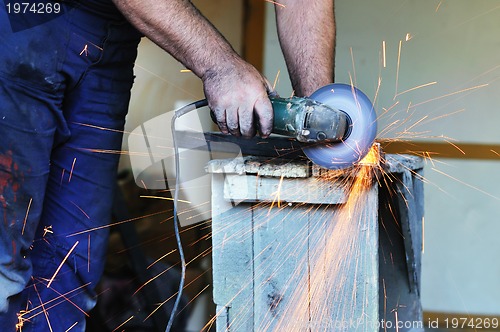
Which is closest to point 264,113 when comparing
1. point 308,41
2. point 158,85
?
point 308,41

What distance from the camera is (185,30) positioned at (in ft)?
5.30

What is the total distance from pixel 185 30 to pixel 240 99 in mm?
221

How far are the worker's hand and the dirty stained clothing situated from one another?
0.46 m

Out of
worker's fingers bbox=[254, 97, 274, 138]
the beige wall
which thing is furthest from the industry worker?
the beige wall

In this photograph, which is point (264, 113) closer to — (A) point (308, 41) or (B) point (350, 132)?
(B) point (350, 132)

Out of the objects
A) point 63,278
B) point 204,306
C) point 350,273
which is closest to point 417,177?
Result: point 350,273

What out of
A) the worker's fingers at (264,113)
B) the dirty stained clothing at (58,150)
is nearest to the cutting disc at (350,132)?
the worker's fingers at (264,113)

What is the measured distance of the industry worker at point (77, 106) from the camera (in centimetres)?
162

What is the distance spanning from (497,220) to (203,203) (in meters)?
1.27

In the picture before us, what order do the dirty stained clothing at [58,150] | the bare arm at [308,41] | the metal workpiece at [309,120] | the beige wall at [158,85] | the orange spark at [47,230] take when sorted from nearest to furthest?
the metal workpiece at [309,120], the dirty stained clothing at [58,150], the bare arm at [308,41], the orange spark at [47,230], the beige wall at [158,85]

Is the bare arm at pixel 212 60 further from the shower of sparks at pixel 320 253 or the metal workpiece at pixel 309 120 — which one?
the shower of sparks at pixel 320 253

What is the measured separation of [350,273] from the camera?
1552 mm

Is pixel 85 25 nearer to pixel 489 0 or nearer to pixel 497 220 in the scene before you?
pixel 489 0

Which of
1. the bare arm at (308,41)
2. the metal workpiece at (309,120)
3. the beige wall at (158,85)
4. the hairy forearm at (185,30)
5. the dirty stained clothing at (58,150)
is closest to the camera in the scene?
the metal workpiece at (309,120)
